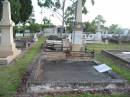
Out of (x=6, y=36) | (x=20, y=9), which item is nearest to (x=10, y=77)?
(x=6, y=36)

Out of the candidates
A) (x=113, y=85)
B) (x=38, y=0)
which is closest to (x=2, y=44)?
(x=113, y=85)

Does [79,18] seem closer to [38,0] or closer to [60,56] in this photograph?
[60,56]

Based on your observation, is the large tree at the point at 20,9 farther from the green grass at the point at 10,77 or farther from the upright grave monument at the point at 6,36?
the green grass at the point at 10,77

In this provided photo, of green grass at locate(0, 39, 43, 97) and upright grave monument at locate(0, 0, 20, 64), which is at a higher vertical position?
upright grave monument at locate(0, 0, 20, 64)

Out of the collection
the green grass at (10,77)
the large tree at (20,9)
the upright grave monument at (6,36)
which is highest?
the large tree at (20,9)

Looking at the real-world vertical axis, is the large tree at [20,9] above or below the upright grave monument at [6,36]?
above

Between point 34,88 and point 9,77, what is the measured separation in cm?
262

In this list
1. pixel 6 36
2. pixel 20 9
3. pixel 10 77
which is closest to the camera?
pixel 10 77

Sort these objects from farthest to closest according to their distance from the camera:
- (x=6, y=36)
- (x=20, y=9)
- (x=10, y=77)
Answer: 1. (x=20, y=9)
2. (x=6, y=36)
3. (x=10, y=77)

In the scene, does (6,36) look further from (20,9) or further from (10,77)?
(20,9)

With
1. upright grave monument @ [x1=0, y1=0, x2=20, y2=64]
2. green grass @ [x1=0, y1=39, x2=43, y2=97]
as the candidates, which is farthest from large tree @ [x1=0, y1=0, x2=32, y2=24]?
green grass @ [x1=0, y1=39, x2=43, y2=97]

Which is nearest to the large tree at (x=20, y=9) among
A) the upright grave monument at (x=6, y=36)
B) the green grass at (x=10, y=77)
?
the upright grave monument at (x=6, y=36)

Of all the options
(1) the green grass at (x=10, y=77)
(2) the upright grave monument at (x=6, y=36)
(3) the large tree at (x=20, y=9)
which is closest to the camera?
(1) the green grass at (x=10, y=77)

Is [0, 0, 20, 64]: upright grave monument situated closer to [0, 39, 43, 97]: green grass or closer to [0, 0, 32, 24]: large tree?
[0, 39, 43, 97]: green grass
